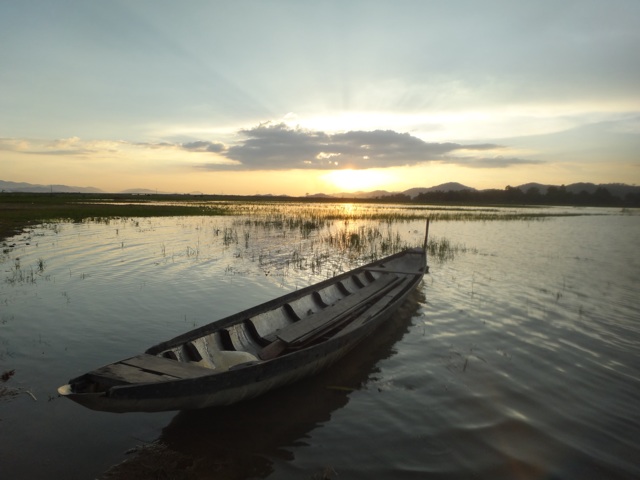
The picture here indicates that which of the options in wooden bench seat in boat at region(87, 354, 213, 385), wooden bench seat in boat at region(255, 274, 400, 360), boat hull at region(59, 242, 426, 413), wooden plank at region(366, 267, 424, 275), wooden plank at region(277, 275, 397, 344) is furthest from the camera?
wooden plank at region(366, 267, 424, 275)

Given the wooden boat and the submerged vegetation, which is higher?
the submerged vegetation

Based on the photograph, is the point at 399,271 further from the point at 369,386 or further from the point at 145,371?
the point at 145,371

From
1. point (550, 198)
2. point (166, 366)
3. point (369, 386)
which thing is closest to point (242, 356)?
point (166, 366)

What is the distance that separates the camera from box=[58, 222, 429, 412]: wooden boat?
12.6 ft

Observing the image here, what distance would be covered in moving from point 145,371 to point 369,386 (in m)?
3.43

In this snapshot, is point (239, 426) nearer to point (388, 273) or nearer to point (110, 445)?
point (110, 445)

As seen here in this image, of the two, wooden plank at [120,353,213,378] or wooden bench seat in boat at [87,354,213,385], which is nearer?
wooden bench seat in boat at [87,354,213,385]

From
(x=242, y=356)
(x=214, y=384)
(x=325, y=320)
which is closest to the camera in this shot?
(x=214, y=384)

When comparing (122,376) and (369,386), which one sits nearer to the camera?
(122,376)

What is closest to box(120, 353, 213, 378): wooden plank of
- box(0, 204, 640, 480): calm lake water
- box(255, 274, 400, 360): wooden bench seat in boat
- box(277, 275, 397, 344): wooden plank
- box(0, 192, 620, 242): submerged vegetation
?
box(0, 204, 640, 480): calm lake water

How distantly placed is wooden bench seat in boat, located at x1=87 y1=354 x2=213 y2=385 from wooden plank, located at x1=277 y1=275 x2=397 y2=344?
6.80ft

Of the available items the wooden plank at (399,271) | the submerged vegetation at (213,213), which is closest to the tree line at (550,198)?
the submerged vegetation at (213,213)

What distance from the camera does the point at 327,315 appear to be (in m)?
8.03

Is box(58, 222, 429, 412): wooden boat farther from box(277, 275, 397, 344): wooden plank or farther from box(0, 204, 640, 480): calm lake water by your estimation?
box(0, 204, 640, 480): calm lake water
